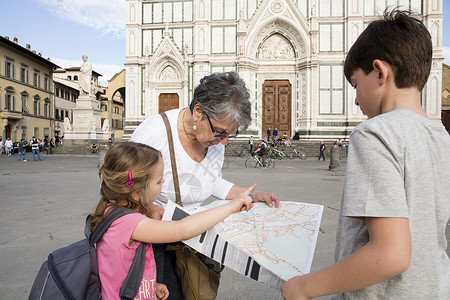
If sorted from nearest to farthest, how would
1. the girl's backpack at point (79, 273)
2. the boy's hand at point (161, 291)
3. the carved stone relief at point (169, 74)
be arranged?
the girl's backpack at point (79, 273)
the boy's hand at point (161, 291)
the carved stone relief at point (169, 74)

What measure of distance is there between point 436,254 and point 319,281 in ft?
1.08

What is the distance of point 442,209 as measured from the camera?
2.86 ft

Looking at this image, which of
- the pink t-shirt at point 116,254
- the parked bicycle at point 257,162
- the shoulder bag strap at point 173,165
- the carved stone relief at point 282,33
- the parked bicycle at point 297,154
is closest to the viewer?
the pink t-shirt at point 116,254

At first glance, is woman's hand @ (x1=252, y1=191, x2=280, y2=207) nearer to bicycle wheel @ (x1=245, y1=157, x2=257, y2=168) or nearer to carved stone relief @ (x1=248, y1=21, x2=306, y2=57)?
bicycle wheel @ (x1=245, y1=157, x2=257, y2=168)

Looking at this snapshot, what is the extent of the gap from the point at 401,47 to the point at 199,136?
1110 millimetres

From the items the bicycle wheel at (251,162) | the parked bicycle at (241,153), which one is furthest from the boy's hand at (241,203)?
the parked bicycle at (241,153)

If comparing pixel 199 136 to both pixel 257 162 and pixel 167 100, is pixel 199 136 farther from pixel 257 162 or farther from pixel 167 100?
pixel 167 100

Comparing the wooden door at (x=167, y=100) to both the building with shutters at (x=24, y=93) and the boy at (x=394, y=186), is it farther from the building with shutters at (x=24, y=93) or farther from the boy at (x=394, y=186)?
the boy at (x=394, y=186)

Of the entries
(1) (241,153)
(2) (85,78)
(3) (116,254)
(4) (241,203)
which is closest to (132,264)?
(3) (116,254)

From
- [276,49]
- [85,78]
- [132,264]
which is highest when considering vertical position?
[276,49]

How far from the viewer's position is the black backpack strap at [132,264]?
4.15 ft

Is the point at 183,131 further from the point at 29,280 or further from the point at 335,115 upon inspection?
the point at 335,115

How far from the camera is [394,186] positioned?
2.56ft

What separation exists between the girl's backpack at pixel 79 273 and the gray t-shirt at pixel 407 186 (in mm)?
880
